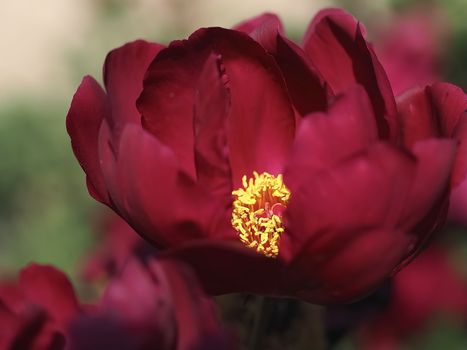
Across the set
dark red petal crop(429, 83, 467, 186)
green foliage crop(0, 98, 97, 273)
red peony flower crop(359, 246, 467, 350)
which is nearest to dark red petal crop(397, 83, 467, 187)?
dark red petal crop(429, 83, 467, 186)

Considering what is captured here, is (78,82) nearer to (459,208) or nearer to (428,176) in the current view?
(459,208)

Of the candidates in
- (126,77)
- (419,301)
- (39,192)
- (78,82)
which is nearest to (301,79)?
(126,77)

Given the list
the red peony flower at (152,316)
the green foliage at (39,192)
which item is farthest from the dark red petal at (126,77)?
the green foliage at (39,192)

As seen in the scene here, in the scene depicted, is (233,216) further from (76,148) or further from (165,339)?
(165,339)

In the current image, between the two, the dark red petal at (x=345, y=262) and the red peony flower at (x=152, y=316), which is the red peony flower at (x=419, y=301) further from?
the red peony flower at (x=152, y=316)

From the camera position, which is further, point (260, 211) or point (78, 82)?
point (78, 82)

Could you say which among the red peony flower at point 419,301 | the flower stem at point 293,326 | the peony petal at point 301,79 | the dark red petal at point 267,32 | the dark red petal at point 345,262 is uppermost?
the dark red petal at point 267,32

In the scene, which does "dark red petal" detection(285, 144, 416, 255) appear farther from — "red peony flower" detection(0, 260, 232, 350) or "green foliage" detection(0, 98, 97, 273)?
"green foliage" detection(0, 98, 97, 273)
